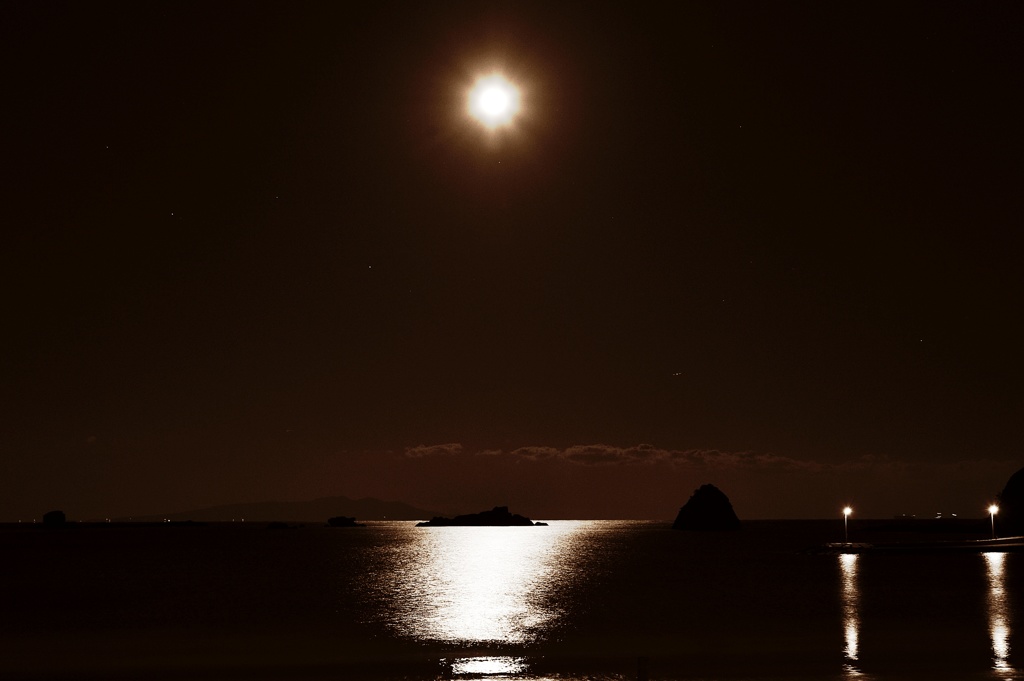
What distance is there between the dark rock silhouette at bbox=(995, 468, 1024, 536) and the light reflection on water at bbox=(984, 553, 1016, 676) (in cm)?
7409

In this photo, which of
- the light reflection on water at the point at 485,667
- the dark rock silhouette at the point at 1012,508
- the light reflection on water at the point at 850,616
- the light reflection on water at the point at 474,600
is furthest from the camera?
the dark rock silhouette at the point at 1012,508

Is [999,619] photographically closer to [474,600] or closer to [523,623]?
[523,623]

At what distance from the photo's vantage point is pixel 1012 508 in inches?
7126

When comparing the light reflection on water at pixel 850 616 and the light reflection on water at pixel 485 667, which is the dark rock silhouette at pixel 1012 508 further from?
the light reflection on water at pixel 485 667

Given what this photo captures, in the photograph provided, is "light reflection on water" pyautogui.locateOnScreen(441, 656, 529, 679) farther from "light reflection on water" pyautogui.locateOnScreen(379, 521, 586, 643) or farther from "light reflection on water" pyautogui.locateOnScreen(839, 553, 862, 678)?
"light reflection on water" pyautogui.locateOnScreen(839, 553, 862, 678)

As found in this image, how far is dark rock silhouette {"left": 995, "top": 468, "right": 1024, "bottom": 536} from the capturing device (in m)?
178

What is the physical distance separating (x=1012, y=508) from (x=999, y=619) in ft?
467

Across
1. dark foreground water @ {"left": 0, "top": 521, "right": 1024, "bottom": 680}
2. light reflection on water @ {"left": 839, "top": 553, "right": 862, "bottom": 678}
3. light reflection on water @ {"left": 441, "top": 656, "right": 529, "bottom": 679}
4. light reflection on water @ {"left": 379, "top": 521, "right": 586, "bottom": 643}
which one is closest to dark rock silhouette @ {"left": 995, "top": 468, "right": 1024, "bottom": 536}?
dark foreground water @ {"left": 0, "top": 521, "right": 1024, "bottom": 680}

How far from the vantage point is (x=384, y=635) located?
5194 centimetres

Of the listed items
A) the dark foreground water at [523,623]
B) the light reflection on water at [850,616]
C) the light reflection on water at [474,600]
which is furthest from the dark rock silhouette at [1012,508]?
the light reflection on water at [474,600]

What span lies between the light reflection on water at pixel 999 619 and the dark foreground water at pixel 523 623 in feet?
0.56

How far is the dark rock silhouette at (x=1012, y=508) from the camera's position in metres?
178

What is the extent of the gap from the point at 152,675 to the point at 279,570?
84734mm

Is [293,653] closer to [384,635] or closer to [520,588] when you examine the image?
[384,635]
